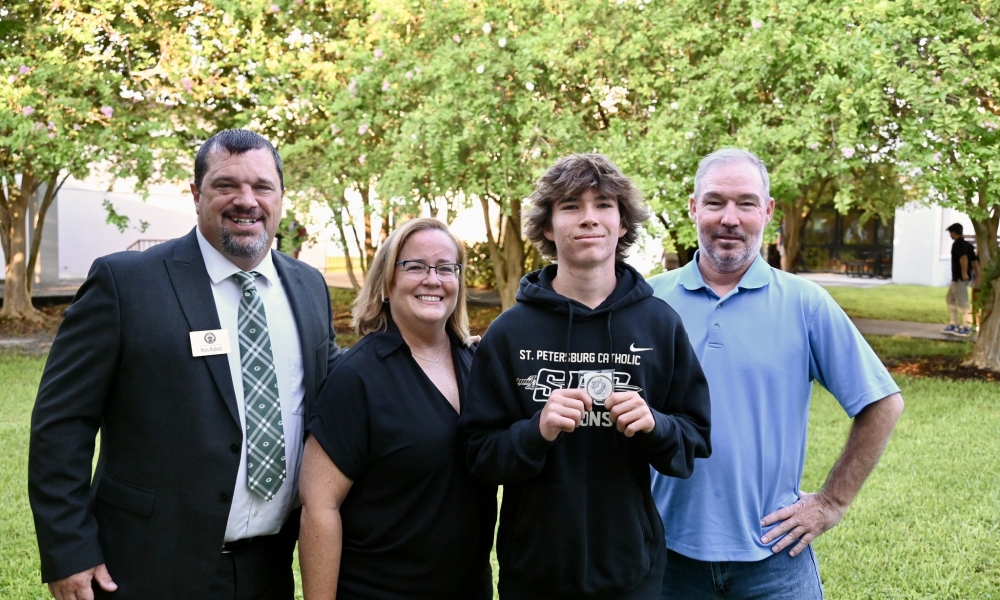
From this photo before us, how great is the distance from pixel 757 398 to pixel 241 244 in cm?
173

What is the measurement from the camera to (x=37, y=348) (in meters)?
14.2

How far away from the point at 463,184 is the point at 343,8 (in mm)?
3939

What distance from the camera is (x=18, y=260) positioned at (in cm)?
1625

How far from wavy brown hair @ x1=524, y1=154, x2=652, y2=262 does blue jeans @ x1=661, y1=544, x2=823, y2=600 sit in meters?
1.06

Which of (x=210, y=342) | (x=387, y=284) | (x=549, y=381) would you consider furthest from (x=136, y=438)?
(x=549, y=381)

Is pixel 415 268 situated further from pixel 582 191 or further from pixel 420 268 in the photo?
pixel 582 191

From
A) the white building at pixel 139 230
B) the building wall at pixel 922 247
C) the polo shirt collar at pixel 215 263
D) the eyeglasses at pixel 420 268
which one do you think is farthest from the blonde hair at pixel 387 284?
the building wall at pixel 922 247

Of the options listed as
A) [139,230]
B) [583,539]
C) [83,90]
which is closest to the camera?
[583,539]

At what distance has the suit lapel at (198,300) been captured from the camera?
2.70m

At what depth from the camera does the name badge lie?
2.68 metres

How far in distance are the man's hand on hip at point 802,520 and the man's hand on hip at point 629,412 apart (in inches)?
31.7

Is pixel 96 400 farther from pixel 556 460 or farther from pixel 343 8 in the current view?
pixel 343 8

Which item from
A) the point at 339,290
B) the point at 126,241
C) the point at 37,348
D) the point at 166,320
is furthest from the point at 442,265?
the point at 126,241

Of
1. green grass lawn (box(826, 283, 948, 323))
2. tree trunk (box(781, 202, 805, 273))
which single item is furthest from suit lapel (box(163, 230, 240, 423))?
green grass lawn (box(826, 283, 948, 323))
